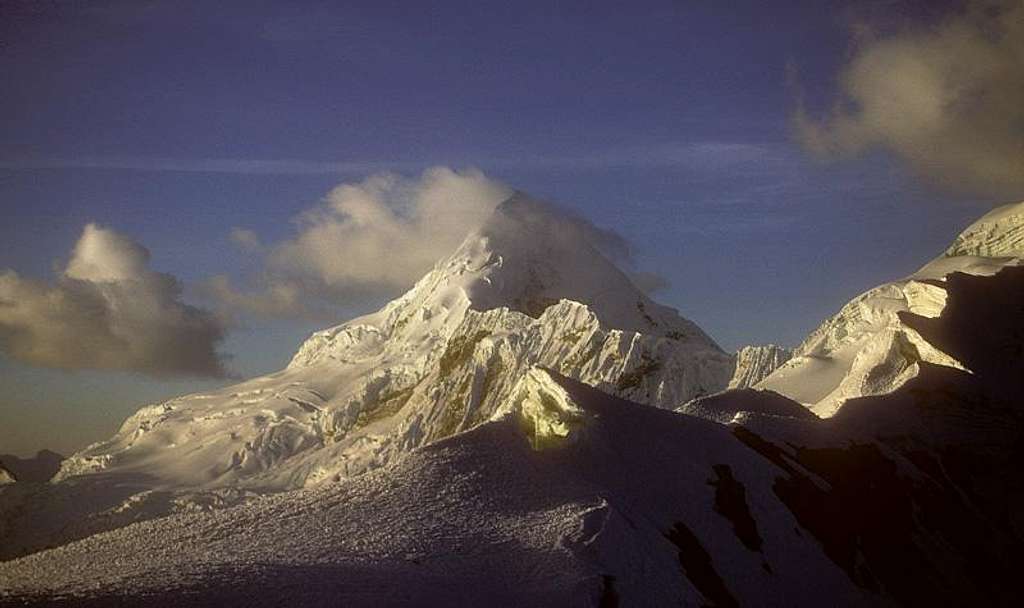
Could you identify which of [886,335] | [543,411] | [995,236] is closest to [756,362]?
[995,236]

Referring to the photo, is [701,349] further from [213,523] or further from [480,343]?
[213,523]

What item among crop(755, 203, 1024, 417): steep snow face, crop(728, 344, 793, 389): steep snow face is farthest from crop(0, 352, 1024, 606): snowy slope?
crop(728, 344, 793, 389): steep snow face

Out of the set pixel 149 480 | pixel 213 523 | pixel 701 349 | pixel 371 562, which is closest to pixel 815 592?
pixel 371 562

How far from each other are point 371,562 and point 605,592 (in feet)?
26.5

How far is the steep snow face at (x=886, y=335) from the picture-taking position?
77188 mm

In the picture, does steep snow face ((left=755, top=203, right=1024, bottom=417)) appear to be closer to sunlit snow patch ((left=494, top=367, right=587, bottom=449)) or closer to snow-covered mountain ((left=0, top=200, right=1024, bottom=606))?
snow-covered mountain ((left=0, top=200, right=1024, bottom=606))

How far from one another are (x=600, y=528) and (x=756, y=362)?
5345 inches

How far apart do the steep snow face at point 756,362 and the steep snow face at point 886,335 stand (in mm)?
16752

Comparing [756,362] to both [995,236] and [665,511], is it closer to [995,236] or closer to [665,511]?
[995,236]

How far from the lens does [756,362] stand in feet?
543

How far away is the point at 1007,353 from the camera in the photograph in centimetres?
7806

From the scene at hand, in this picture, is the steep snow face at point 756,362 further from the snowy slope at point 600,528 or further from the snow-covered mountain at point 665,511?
the snowy slope at point 600,528

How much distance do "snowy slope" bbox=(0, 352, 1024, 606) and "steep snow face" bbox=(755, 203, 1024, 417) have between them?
499 inches

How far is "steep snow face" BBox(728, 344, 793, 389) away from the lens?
532 feet
